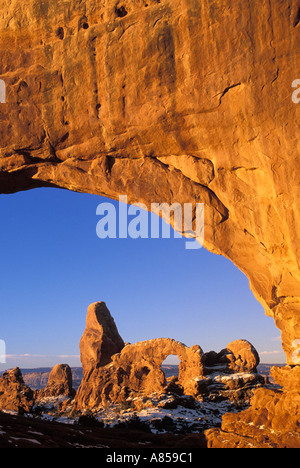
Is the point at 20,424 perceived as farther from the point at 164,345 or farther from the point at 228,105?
the point at 164,345

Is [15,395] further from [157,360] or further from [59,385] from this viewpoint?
[157,360]

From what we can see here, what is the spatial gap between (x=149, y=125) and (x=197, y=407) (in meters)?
28.2

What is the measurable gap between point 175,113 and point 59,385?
43376 millimetres

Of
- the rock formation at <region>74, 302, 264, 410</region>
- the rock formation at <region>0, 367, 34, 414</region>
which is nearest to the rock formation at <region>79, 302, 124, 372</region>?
the rock formation at <region>74, 302, 264, 410</region>

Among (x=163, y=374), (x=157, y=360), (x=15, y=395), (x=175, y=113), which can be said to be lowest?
(x=15, y=395)

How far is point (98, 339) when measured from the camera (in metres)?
46.5

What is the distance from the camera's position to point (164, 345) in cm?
4100

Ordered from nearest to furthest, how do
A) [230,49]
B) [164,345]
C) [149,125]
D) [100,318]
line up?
[230,49]
[149,125]
[164,345]
[100,318]

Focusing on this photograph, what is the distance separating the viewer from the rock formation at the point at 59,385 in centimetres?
4723

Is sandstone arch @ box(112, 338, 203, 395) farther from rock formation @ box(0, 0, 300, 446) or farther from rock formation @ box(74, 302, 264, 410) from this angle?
rock formation @ box(0, 0, 300, 446)

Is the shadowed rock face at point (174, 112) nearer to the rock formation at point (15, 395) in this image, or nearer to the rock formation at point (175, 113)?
the rock formation at point (175, 113)

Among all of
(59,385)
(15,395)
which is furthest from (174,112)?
(59,385)

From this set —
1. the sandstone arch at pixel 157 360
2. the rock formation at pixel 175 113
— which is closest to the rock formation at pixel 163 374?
the sandstone arch at pixel 157 360
